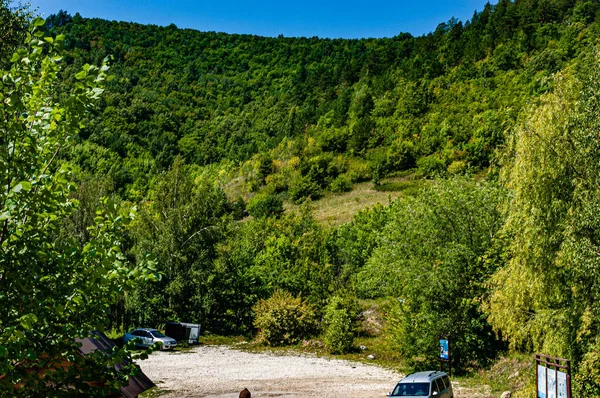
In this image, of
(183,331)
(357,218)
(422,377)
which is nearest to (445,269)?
(422,377)

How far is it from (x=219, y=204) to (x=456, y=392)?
1071 inches

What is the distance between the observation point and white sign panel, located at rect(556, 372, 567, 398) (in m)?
11.5

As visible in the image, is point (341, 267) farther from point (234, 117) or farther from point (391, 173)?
point (234, 117)

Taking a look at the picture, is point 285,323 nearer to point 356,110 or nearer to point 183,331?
point 183,331

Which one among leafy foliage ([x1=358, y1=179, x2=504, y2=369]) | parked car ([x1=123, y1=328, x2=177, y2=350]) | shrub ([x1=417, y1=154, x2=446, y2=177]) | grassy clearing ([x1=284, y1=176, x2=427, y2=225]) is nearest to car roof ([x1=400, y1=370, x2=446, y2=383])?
leafy foliage ([x1=358, y1=179, x2=504, y2=369])

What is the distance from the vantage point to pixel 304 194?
117938 millimetres

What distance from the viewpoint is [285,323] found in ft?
126

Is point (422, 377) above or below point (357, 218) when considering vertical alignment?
below

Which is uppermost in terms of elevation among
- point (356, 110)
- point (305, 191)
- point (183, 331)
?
point (356, 110)

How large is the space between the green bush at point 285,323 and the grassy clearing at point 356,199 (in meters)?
48.5

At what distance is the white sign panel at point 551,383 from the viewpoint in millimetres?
11883

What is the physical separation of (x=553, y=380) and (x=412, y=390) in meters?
5.14

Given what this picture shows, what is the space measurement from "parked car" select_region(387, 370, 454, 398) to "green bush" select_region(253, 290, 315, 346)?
71.6 ft

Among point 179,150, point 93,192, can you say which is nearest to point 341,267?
point 93,192
